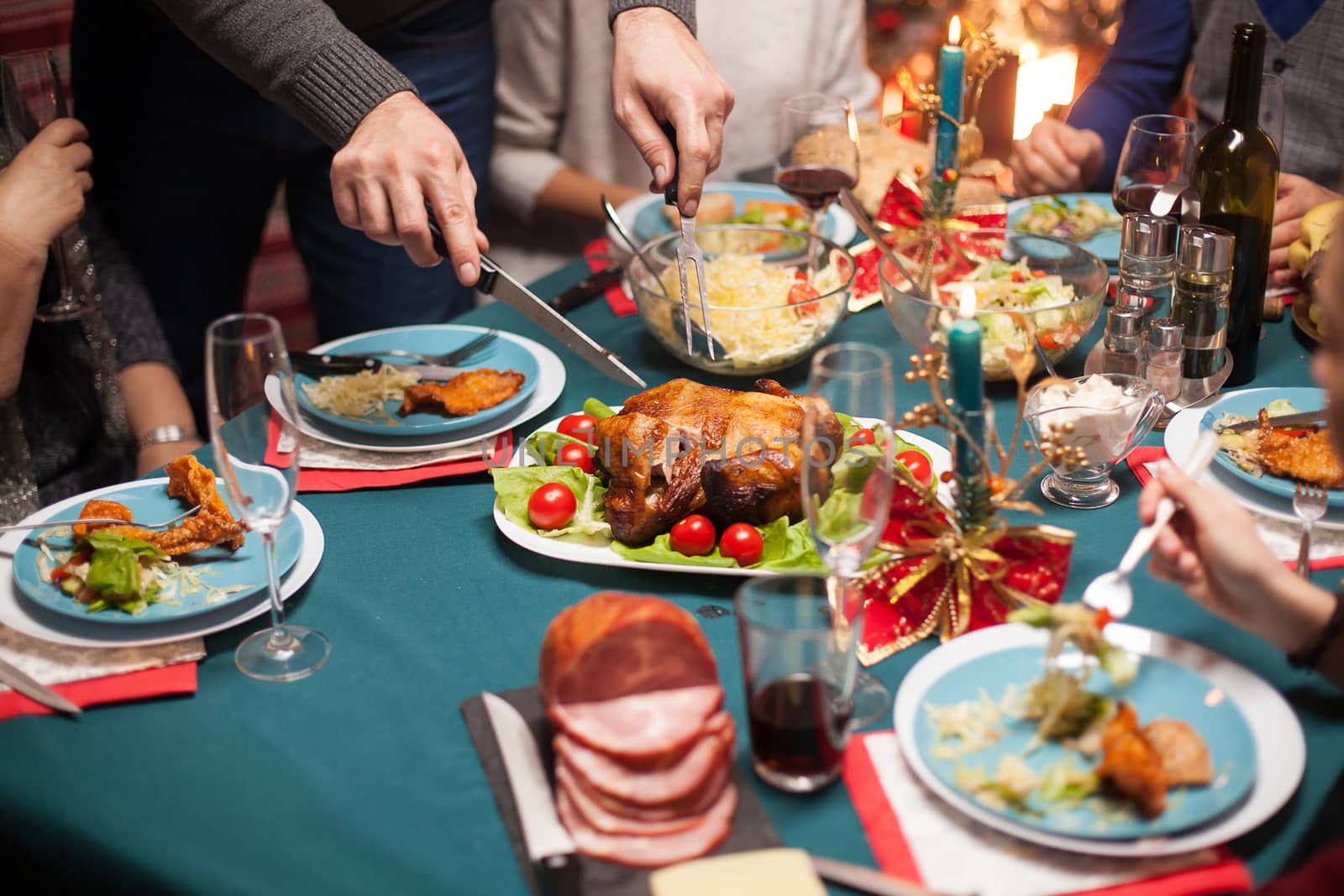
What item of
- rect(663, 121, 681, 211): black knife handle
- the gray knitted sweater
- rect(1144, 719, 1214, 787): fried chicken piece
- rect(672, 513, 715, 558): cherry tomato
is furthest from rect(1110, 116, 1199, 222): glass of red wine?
the gray knitted sweater

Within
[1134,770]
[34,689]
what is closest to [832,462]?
[1134,770]

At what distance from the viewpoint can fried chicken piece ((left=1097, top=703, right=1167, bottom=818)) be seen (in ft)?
3.14

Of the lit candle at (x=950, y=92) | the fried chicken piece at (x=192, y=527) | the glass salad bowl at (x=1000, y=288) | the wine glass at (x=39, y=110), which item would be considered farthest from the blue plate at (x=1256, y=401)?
the wine glass at (x=39, y=110)

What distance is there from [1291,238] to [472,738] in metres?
1.68

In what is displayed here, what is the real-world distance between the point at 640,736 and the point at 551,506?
0.50m

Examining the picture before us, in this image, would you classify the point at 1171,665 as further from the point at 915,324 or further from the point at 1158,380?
the point at 915,324

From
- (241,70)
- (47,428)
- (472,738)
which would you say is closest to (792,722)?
(472,738)

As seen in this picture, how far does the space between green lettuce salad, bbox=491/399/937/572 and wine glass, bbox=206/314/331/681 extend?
365 mm

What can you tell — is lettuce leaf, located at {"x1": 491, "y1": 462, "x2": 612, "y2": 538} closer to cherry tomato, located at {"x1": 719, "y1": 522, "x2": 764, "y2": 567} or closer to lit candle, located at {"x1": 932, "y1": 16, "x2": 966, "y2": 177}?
cherry tomato, located at {"x1": 719, "y1": 522, "x2": 764, "y2": 567}

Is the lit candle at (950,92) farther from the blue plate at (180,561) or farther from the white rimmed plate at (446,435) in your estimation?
the blue plate at (180,561)

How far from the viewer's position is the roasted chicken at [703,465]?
1413 millimetres

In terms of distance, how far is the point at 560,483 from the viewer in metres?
1.51

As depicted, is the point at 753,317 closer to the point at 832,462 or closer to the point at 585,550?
the point at 585,550

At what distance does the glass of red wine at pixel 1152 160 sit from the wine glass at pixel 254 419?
4.62 feet
